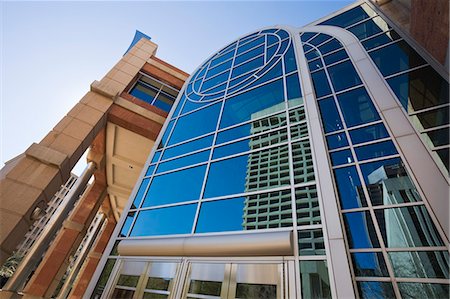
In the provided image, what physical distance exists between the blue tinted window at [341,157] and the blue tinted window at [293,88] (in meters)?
2.88

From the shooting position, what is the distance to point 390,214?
14.8 feet

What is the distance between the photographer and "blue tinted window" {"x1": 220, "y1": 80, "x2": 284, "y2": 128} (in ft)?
29.4

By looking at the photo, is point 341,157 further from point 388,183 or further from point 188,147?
point 188,147

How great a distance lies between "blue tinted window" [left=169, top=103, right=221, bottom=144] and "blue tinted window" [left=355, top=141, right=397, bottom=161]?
6076 millimetres

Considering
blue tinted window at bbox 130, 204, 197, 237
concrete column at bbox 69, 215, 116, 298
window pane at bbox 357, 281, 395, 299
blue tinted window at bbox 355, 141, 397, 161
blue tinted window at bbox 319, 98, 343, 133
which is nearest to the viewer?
window pane at bbox 357, 281, 395, 299

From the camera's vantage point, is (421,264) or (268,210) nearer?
(421,264)

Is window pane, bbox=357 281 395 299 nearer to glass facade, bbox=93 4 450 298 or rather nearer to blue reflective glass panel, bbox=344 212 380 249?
glass facade, bbox=93 4 450 298

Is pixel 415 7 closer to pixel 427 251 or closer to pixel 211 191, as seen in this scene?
pixel 427 251

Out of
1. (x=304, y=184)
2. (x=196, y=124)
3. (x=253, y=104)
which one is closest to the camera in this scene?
(x=304, y=184)

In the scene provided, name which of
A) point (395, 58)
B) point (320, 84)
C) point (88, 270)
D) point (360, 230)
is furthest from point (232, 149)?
point (88, 270)

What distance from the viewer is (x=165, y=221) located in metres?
7.89

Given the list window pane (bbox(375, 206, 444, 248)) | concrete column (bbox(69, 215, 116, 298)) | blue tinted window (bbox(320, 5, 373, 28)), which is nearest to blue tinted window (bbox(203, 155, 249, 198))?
window pane (bbox(375, 206, 444, 248))

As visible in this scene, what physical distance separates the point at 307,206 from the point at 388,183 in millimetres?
1815

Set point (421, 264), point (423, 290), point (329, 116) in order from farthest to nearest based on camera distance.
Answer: point (329, 116), point (421, 264), point (423, 290)
